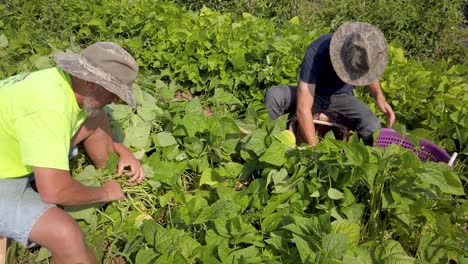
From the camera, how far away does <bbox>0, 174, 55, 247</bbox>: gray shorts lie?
1947 millimetres

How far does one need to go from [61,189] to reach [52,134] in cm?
25

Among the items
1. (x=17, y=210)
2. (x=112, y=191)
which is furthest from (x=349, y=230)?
(x=17, y=210)

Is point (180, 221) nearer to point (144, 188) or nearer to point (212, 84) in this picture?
point (144, 188)

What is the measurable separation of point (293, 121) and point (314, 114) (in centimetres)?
17

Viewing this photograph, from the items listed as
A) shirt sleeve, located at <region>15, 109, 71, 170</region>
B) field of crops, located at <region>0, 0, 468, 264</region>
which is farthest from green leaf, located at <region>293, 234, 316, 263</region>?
shirt sleeve, located at <region>15, 109, 71, 170</region>

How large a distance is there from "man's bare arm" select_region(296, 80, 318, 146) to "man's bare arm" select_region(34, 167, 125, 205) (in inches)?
52.2

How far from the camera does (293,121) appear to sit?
3221 mm

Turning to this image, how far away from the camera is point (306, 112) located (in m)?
2.80

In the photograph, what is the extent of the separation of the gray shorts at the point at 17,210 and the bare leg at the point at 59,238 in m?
0.03

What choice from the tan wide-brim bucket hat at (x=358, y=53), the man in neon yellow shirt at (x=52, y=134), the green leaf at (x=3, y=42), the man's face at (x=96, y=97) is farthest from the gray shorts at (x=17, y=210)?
the green leaf at (x=3, y=42)

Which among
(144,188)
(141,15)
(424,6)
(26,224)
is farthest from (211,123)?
(424,6)

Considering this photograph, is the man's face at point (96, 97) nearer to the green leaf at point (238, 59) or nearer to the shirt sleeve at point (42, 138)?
the shirt sleeve at point (42, 138)

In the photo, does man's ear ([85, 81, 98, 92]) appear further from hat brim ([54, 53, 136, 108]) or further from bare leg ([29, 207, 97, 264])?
bare leg ([29, 207, 97, 264])

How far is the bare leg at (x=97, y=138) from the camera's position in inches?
91.9
